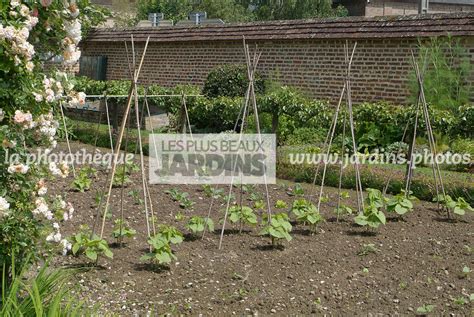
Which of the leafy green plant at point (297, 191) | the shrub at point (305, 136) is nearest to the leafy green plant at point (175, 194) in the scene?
the leafy green plant at point (297, 191)

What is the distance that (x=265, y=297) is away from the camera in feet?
17.3

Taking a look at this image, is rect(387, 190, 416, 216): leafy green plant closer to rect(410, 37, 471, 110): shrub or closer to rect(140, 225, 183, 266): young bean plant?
rect(140, 225, 183, 266): young bean plant

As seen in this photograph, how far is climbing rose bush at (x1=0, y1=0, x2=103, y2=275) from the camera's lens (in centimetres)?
407

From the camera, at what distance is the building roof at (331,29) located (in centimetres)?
1337

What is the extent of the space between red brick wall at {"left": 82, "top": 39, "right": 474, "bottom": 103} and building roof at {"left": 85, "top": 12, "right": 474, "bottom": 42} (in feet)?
0.59

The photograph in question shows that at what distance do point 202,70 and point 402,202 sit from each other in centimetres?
1109

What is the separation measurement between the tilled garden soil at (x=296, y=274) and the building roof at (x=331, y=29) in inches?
259

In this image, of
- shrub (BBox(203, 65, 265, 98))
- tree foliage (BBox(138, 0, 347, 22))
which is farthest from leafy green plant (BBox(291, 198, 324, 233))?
tree foliage (BBox(138, 0, 347, 22))

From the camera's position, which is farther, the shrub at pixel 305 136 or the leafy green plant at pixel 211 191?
the shrub at pixel 305 136

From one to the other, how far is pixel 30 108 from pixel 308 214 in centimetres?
333

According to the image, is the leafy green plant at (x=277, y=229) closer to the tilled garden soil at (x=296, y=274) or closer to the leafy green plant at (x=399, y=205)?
the tilled garden soil at (x=296, y=274)

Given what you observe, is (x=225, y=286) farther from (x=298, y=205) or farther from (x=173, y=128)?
(x=173, y=128)

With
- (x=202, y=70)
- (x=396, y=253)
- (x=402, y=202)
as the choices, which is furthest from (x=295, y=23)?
(x=396, y=253)

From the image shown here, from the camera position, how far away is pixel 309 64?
15.7 m
